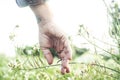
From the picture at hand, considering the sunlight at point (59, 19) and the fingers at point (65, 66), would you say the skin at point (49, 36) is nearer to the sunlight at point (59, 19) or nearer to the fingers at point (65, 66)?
the fingers at point (65, 66)

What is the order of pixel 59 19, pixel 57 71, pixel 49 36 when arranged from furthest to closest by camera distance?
pixel 59 19
pixel 57 71
pixel 49 36

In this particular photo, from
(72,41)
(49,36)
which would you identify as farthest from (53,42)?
(72,41)

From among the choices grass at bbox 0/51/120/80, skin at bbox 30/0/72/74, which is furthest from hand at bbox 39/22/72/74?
grass at bbox 0/51/120/80

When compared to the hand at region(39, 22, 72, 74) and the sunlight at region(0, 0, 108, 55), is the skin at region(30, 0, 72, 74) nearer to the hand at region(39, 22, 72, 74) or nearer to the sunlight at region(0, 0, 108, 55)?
the hand at region(39, 22, 72, 74)

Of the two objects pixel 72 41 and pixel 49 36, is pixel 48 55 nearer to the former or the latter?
pixel 49 36

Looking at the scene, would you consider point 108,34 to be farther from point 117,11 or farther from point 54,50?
point 54,50

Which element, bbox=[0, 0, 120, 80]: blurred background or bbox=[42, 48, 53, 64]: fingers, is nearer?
bbox=[42, 48, 53, 64]: fingers

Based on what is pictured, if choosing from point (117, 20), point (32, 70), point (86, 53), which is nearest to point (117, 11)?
point (117, 20)
